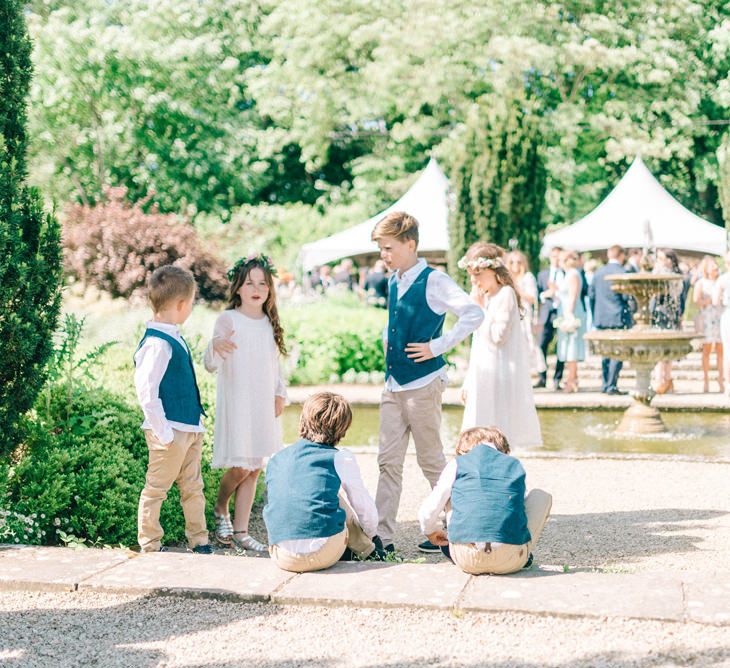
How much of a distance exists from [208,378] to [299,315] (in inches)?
265

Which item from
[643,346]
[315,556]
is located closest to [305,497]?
[315,556]

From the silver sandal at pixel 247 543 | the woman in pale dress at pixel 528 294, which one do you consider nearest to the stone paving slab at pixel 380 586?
the silver sandal at pixel 247 543

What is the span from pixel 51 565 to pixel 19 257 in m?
1.62

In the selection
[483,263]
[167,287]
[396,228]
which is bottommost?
[167,287]

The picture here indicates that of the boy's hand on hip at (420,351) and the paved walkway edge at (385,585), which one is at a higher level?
the boy's hand on hip at (420,351)

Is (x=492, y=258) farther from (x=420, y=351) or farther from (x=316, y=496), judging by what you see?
(x=316, y=496)

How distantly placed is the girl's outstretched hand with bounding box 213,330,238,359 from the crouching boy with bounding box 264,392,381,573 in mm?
1023

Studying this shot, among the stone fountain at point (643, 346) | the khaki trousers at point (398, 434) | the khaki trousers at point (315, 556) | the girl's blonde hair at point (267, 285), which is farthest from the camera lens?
the stone fountain at point (643, 346)

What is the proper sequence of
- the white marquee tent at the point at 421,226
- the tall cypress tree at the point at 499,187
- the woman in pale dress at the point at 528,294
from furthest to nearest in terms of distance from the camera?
the white marquee tent at the point at 421,226, the tall cypress tree at the point at 499,187, the woman in pale dress at the point at 528,294

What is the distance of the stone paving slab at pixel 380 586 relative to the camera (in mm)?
4047

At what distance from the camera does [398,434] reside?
5504mm

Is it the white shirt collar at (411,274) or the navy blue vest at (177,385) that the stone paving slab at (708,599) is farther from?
the navy blue vest at (177,385)

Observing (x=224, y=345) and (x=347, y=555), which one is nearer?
(x=347, y=555)

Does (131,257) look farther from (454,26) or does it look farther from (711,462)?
(454,26)
